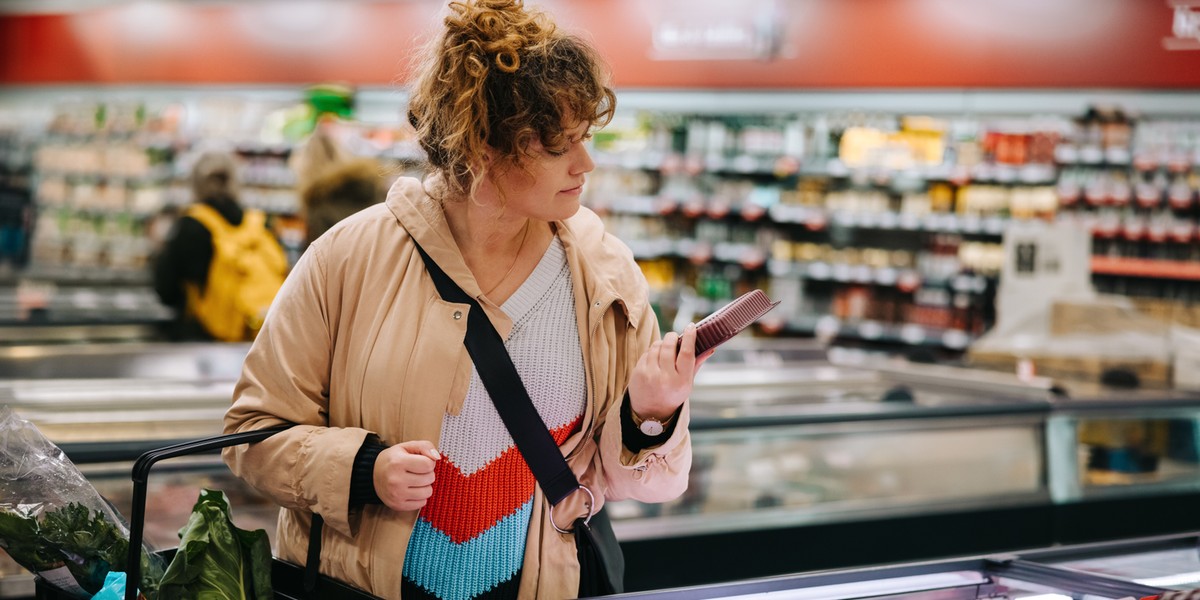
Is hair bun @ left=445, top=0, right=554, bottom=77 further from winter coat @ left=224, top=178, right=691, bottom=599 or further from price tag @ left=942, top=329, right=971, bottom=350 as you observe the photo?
price tag @ left=942, top=329, right=971, bottom=350

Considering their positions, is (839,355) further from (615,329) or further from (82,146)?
(82,146)

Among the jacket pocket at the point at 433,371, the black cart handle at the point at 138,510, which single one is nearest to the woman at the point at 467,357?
the jacket pocket at the point at 433,371

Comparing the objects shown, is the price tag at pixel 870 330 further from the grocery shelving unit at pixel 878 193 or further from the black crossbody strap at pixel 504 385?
the black crossbody strap at pixel 504 385

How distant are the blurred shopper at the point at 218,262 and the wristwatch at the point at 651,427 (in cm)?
332

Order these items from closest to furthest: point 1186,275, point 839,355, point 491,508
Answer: point 491,508, point 839,355, point 1186,275

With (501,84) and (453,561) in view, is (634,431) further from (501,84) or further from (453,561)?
(501,84)

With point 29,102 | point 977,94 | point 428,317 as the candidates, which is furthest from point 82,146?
point 428,317

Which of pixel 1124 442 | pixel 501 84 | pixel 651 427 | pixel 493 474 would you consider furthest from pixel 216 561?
pixel 1124 442

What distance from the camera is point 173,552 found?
5.25 ft

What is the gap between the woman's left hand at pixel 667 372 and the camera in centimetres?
143

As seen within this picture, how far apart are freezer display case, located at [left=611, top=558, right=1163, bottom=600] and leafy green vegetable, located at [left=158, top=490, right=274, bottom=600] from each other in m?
0.54

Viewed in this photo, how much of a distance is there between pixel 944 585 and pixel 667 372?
62 centimetres

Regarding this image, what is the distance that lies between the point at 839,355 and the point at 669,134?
4.18 m

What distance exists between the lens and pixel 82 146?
11.7m
